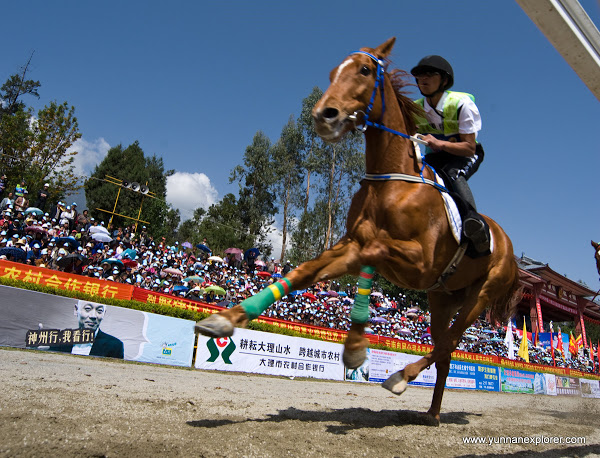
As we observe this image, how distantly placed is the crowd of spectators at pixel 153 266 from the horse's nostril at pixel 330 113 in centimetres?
811

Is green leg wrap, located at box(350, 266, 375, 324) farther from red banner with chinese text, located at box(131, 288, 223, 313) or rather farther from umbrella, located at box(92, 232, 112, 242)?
umbrella, located at box(92, 232, 112, 242)

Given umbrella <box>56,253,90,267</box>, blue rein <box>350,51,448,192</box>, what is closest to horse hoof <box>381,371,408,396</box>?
blue rein <box>350,51,448,192</box>

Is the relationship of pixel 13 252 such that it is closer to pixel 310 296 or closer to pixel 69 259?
pixel 69 259

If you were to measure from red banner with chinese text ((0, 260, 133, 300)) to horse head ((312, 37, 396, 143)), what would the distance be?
11.6 m

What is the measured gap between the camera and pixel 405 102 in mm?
4844

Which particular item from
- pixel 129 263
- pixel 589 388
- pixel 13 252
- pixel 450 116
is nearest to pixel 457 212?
pixel 450 116

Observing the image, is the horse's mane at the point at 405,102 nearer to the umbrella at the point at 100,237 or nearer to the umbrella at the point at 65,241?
the umbrella at the point at 65,241

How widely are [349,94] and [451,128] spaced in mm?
1555

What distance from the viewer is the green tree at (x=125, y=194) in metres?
43.4

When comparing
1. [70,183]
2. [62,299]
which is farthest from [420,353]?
[70,183]

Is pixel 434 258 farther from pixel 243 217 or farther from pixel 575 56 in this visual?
pixel 243 217

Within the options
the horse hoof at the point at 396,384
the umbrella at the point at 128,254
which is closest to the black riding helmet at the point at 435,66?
the horse hoof at the point at 396,384

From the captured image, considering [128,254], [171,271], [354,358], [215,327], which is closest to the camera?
[215,327]

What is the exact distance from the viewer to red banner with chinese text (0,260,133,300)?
1207 cm
